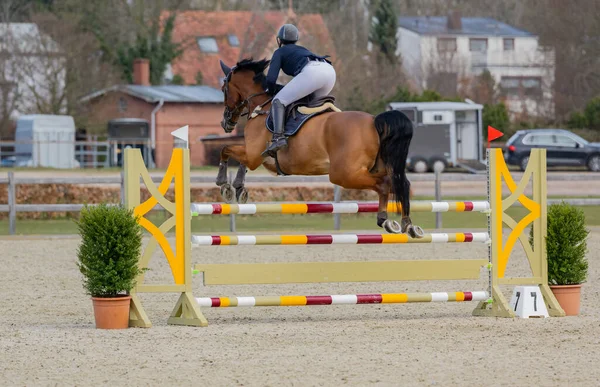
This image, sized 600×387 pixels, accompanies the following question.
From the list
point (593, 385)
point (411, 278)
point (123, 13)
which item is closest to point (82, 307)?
point (411, 278)

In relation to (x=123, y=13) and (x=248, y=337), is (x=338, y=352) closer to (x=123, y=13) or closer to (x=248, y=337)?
(x=248, y=337)

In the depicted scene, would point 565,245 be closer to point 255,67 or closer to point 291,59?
point 291,59

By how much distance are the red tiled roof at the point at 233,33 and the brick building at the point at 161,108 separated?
317 cm

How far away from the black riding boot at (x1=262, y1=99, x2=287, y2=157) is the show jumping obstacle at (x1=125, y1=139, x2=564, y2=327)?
0.49m

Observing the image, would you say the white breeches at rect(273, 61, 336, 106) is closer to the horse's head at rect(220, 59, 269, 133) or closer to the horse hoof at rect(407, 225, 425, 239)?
the horse's head at rect(220, 59, 269, 133)

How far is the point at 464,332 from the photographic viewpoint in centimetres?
722

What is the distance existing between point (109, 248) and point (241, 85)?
1.99m

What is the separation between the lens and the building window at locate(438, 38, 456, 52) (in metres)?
59.6

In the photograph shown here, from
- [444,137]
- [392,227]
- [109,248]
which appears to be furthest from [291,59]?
[444,137]

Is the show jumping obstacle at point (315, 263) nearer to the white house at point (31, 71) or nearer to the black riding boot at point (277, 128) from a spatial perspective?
the black riding boot at point (277, 128)

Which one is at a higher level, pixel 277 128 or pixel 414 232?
pixel 277 128

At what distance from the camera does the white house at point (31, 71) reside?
41281 mm

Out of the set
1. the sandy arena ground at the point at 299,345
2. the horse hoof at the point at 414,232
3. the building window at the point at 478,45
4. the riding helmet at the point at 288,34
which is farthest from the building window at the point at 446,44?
the horse hoof at the point at 414,232

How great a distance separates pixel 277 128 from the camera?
786 centimetres
